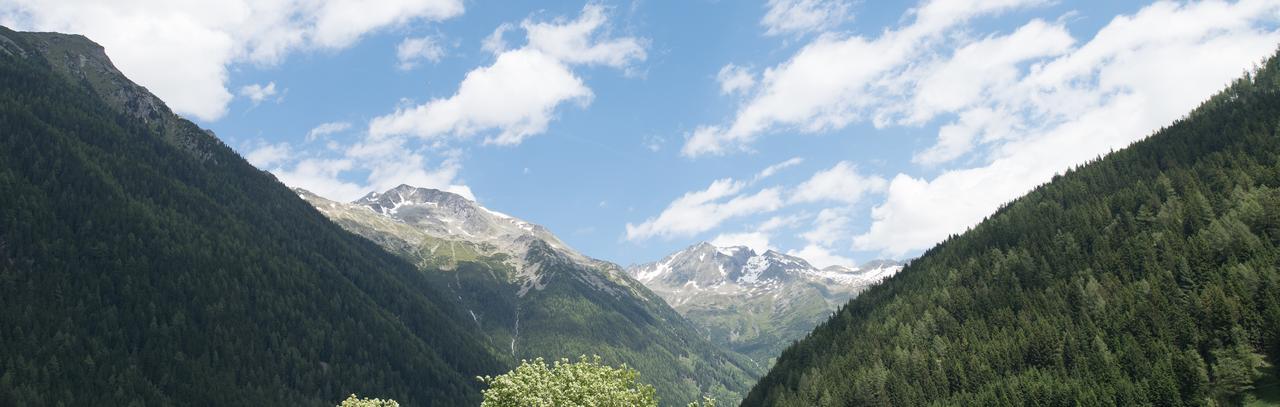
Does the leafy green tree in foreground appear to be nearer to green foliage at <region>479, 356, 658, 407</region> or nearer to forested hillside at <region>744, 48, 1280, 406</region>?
green foliage at <region>479, 356, 658, 407</region>

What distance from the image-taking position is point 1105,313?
545 ft

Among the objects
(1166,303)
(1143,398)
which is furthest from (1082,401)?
(1166,303)

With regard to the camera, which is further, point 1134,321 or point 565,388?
point 1134,321

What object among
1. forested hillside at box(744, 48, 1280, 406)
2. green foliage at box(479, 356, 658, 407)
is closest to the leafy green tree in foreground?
green foliage at box(479, 356, 658, 407)

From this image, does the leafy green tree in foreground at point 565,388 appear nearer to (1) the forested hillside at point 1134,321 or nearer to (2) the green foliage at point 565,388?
(2) the green foliage at point 565,388

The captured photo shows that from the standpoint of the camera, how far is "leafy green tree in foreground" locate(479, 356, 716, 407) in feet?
197

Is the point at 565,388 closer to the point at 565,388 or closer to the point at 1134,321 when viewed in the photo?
the point at 565,388

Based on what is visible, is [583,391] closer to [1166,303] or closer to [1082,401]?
[1082,401]

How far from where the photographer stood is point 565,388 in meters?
62.5

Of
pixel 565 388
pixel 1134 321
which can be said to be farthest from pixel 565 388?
pixel 1134 321

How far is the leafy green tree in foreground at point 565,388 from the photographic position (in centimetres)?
6019

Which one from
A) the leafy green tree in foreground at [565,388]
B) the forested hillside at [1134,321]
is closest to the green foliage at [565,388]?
the leafy green tree in foreground at [565,388]

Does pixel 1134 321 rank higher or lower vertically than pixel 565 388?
lower

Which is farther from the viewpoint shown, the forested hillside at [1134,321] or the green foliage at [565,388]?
the forested hillside at [1134,321]
